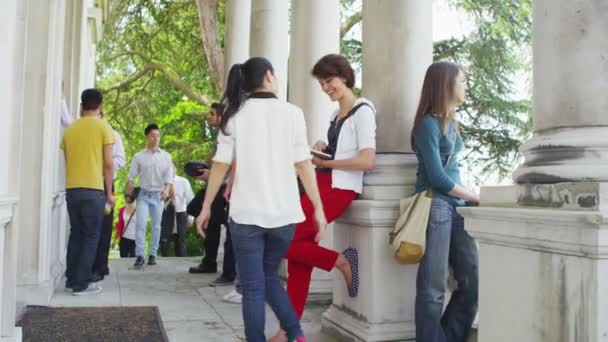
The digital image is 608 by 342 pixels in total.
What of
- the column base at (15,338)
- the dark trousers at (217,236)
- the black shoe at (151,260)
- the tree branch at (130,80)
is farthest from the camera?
the tree branch at (130,80)

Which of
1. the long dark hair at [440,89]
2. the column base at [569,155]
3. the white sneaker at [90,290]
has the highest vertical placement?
the long dark hair at [440,89]

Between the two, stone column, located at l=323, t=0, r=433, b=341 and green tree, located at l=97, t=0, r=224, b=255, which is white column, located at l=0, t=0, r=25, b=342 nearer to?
stone column, located at l=323, t=0, r=433, b=341

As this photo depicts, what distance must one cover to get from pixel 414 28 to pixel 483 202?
2.27 meters

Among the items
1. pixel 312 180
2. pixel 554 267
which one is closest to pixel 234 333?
pixel 312 180

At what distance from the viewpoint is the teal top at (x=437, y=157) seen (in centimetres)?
463

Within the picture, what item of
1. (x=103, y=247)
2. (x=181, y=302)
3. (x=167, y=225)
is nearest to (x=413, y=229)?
(x=181, y=302)

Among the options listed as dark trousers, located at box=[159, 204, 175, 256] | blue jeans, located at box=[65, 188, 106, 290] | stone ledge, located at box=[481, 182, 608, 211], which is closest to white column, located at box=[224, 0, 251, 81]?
dark trousers, located at box=[159, 204, 175, 256]

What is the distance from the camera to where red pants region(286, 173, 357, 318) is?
199 inches

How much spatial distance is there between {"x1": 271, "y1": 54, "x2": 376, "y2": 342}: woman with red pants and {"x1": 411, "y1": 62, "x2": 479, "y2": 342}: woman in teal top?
446 mm

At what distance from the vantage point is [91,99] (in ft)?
25.3

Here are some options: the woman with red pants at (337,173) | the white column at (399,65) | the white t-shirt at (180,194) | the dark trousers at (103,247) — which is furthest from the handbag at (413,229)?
the white t-shirt at (180,194)

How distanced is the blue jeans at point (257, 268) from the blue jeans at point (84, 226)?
3.53 metres

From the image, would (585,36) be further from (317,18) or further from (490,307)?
(317,18)

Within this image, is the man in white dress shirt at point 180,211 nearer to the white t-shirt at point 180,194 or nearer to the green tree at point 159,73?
the white t-shirt at point 180,194
